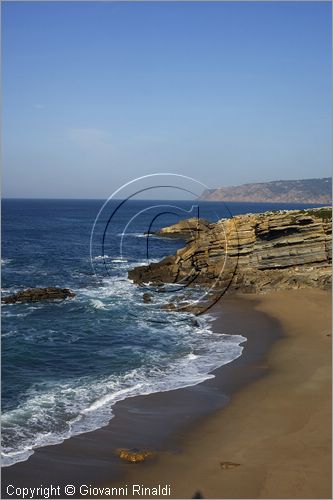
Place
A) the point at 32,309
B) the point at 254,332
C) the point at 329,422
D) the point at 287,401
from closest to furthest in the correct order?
the point at 329,422, the point at 287,401, the point at 254,332, the point at 32,309

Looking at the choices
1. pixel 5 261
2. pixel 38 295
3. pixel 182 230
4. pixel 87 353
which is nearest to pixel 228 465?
pixel 87 353

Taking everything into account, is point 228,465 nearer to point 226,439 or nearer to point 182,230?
point 226,439

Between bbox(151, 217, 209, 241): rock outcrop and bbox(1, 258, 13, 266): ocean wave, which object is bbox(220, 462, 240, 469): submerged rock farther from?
bbox(151, 217, 209, 241): rock outcrop

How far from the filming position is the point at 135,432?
1675 centimetres

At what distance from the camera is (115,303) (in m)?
35.4

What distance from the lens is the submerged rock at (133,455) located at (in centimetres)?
1475

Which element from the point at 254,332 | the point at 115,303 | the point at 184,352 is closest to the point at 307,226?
the point at 254,332

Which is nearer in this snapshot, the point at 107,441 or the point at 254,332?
the point at 107,441

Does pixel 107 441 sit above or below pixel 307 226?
below

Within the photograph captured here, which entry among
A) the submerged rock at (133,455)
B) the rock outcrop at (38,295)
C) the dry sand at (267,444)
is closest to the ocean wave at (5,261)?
the rock outcrop at (38,295)

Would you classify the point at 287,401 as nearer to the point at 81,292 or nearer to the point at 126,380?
the point at 126,380

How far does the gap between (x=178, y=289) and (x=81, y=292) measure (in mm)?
7994

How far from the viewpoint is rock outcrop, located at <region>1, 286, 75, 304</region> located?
35331 millimetres

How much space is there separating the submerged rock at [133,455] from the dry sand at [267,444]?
325 mm
